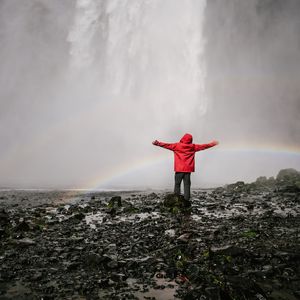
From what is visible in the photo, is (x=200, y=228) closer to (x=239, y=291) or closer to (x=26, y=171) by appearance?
(x=239, y=291)

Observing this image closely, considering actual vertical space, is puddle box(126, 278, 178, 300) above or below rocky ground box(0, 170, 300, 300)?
below

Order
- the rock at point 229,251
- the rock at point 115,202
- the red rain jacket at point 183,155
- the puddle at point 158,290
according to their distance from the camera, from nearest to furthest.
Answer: the puddle at point 158,290
the rock at point 229,251
the red rain jacket at point 183,155
the rock at point 115,202

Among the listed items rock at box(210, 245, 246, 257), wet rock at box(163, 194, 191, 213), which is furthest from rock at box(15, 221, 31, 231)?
wet rock at box(163, 194, 191, 213)

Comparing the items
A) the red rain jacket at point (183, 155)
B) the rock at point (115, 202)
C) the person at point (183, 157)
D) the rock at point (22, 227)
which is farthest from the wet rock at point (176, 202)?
the rock at point (22, 227)

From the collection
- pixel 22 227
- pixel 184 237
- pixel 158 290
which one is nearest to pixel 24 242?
pixel 22 227

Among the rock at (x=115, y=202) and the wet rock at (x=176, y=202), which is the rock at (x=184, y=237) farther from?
the rock at (x=115, y=202)

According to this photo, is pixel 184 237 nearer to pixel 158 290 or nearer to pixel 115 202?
pixel 158 290

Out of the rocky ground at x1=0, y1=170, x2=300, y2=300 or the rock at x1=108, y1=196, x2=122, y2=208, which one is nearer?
the rocky ground at x1=0, y1=170, x2=300, y2=300

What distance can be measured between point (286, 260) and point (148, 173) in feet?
134

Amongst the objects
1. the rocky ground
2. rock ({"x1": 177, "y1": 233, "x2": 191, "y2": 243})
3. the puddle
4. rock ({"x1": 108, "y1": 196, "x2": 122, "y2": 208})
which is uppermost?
rock ({"x1": 108, "y1": 196, "x2": 122, "y2": 208})

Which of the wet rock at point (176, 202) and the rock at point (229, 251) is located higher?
the wet rock at point (176, 202)

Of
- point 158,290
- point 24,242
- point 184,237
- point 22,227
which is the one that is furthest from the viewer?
point 22,227

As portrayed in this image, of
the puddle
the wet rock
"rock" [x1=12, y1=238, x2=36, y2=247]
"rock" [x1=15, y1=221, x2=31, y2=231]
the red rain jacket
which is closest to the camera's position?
the puddle

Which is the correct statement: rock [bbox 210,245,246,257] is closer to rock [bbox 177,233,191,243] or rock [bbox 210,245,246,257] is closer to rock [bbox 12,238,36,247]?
rock [bbox 177,233,191,243]
